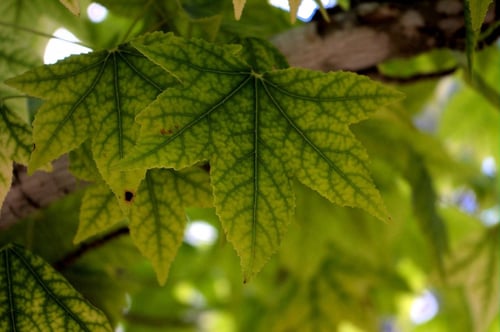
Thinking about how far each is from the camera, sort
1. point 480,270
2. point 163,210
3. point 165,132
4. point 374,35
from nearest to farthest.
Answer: point 165,132 < point 163,210 < point 374,35 < point 480,270

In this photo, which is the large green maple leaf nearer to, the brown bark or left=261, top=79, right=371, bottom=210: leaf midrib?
left=261, top=79, right=371, bottom=210: leaf midrib

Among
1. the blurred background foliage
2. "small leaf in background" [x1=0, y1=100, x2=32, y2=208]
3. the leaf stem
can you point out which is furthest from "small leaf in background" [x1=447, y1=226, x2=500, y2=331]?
"small leaf in background" [x1=0, y1=100, x2=32, y2=208]

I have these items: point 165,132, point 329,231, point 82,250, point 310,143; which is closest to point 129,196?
point 165,132

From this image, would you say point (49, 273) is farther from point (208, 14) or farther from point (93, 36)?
point (93, 36)

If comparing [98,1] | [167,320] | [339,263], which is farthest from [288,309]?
[98,1]

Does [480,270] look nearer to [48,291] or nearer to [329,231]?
[329,231]

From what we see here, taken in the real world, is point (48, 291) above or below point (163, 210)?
below

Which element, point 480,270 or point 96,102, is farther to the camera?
point 480,270
